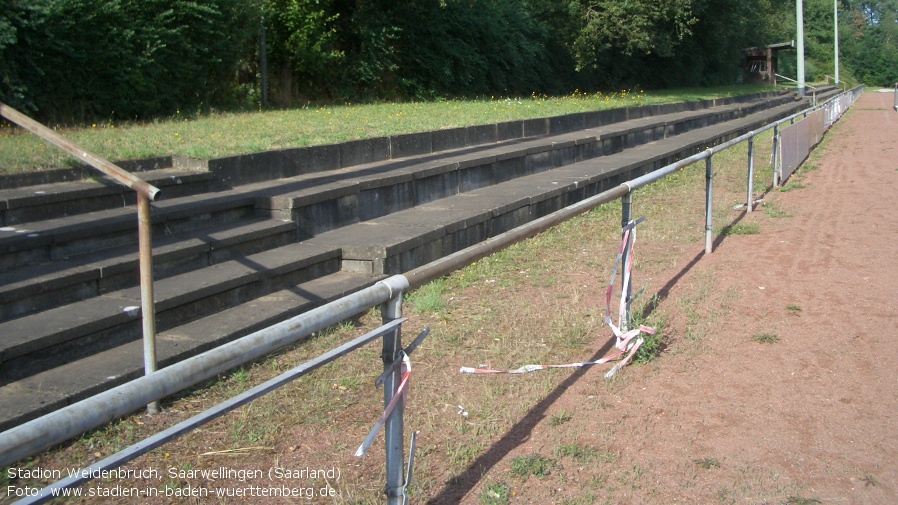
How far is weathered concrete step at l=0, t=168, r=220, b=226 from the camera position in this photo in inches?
238

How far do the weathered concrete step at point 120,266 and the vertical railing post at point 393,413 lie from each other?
10.7 ft

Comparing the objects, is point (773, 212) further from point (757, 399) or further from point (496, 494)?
point (496, 494)

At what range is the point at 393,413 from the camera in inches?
112

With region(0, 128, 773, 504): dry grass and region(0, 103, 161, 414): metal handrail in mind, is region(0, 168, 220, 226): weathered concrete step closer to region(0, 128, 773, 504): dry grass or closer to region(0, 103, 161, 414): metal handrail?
region(0, 103, 161, 414): metal handrail

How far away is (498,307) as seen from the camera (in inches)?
253

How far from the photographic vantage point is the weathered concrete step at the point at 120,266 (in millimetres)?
5164

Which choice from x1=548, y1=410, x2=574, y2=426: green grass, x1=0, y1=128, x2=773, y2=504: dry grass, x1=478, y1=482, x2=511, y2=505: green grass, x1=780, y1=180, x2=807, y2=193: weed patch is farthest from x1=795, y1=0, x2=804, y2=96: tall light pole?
x1=478, y1=482, x2=511, y2=505: green grass

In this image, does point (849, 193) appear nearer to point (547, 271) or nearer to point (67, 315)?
point (547, 271)

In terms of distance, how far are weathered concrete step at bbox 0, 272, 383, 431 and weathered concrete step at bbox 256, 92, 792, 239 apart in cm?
118

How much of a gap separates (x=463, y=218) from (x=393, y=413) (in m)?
5.41

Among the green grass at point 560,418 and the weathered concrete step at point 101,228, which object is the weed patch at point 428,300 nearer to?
the weathered concrete step at point 101,228

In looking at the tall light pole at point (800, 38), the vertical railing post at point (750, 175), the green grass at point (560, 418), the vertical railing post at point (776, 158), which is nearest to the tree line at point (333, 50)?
the tall light pole at point (800, 38)

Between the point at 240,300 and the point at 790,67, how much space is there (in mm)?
75743

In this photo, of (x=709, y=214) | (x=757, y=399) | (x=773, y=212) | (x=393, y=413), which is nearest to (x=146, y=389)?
(x=393, y=413)
